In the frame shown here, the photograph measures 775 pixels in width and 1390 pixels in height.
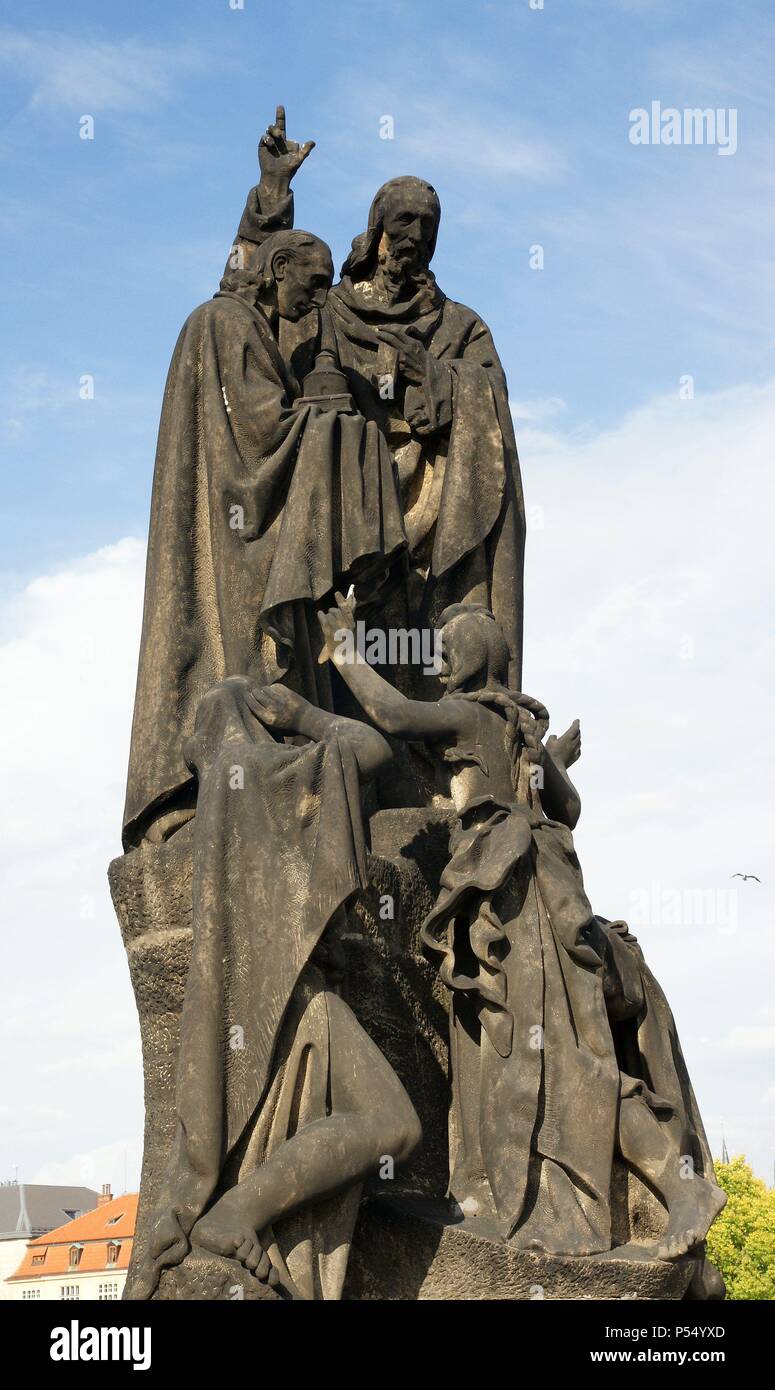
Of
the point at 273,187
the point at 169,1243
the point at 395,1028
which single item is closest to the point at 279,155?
the point at 273,187

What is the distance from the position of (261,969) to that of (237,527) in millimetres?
2476

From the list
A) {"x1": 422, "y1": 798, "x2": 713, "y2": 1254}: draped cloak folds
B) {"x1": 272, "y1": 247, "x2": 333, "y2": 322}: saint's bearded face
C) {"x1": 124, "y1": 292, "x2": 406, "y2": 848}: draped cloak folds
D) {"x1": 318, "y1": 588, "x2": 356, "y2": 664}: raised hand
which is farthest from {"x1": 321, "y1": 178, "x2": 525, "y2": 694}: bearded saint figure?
{"x1": 422, "y1": 798, "x2": 713, "y2": 1254}: draped cloak folds

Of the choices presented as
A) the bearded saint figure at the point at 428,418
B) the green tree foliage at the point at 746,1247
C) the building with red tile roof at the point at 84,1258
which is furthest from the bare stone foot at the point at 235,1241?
the building with red tile roof at the point at 84,1258

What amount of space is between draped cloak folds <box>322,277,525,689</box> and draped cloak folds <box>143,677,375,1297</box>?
7.26ft

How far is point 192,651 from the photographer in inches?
363

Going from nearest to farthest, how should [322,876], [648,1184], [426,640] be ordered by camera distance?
[322,876] < [648,1184] < [426,640]

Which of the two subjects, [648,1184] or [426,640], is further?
[426,640]

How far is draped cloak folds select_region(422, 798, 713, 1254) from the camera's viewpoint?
25.9 feet

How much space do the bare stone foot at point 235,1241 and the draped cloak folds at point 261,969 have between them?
96 millimetres

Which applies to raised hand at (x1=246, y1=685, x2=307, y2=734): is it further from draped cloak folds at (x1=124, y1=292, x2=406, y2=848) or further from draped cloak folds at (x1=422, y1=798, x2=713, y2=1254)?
draped cloak folds at (x1=422, y1=798, x2=713, y2=1254)

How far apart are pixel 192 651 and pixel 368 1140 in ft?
9.23

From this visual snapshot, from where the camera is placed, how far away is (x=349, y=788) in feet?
25.4

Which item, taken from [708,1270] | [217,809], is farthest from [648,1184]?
[217,809]
